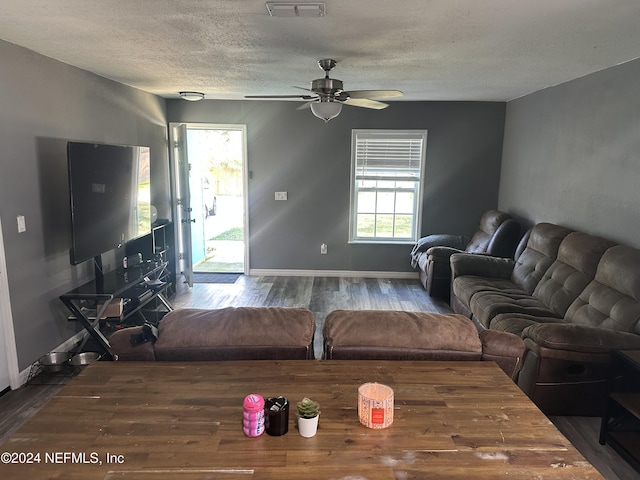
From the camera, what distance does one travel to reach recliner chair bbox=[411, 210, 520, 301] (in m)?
5.03

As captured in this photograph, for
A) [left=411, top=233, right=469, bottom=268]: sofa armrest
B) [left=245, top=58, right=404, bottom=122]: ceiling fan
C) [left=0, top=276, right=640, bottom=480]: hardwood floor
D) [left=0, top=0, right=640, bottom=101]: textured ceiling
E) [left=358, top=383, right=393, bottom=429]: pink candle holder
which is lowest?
[left=0, top=276, right=640, bottom=480]: hardwood floor

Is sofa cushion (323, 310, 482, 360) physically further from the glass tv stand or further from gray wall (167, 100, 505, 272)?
gray wall (167, 100, 505, 272)

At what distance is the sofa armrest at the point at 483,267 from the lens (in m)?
4.56

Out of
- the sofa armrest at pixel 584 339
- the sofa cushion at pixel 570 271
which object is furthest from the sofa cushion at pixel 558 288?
the sofa armrest at pixel 584 339

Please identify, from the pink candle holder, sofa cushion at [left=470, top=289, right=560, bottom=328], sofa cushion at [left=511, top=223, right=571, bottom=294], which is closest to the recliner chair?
sofa cushion at [left=511, top=223, right=571, bottom=294]

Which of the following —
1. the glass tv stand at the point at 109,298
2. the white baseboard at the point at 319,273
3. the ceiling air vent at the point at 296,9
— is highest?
the ceiling air vent at the point at 296,9

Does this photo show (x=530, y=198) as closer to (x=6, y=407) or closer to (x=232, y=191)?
(x=6, y=407)

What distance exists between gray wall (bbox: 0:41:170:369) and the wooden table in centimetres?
198

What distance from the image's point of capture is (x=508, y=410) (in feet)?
4.93

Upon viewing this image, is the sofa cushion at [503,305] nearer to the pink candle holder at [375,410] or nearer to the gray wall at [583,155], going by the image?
the gray wall at [583,155]

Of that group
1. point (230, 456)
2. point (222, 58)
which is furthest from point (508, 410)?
point (222, 58)

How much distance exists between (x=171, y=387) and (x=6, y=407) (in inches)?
82.8

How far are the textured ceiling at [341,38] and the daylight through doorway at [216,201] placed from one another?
2686 millimetres

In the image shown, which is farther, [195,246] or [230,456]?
[195,246]
